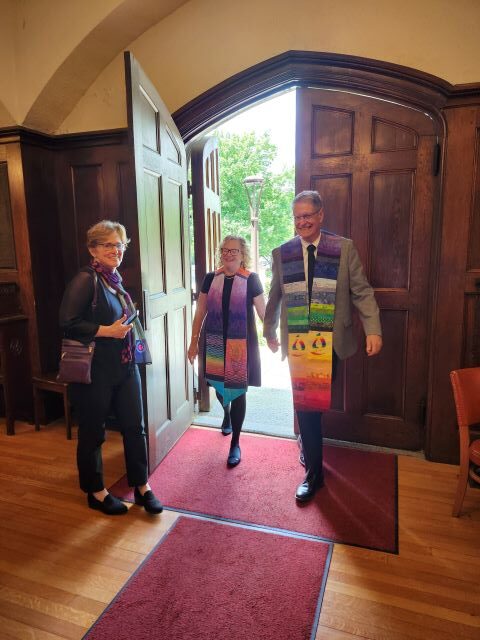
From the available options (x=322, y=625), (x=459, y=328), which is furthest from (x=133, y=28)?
(x=322, y=625)

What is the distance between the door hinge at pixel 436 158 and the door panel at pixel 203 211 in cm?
158

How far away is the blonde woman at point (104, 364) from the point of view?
200cm

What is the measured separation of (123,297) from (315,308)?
39.2 inches

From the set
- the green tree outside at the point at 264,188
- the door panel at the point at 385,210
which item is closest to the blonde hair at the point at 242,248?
the door panel at the point at 385,210

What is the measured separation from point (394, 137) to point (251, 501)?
7.67ft

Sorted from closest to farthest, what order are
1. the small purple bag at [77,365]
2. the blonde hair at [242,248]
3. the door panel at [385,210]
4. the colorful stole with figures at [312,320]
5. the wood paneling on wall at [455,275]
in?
the small purple bag at [77,365], the colorful stole with figures at [312,320], the wood paneling on wall at [455,275], the blonde hair at [242,248], the door panel at [385,210]

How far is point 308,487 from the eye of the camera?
2354 millimetres

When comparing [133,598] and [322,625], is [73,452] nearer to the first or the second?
[133,598]

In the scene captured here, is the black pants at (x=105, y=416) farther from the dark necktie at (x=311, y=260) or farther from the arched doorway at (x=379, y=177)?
the arched doorway at (x=379, y=177)

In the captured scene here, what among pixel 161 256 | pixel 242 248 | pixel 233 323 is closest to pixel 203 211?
pixel 161 256

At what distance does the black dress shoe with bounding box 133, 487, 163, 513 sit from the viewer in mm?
2211

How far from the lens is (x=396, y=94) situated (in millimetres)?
2562

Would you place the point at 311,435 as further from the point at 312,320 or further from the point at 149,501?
the point at 149,501

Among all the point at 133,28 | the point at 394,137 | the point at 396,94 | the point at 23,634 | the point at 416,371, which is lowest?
the point at 23,634
